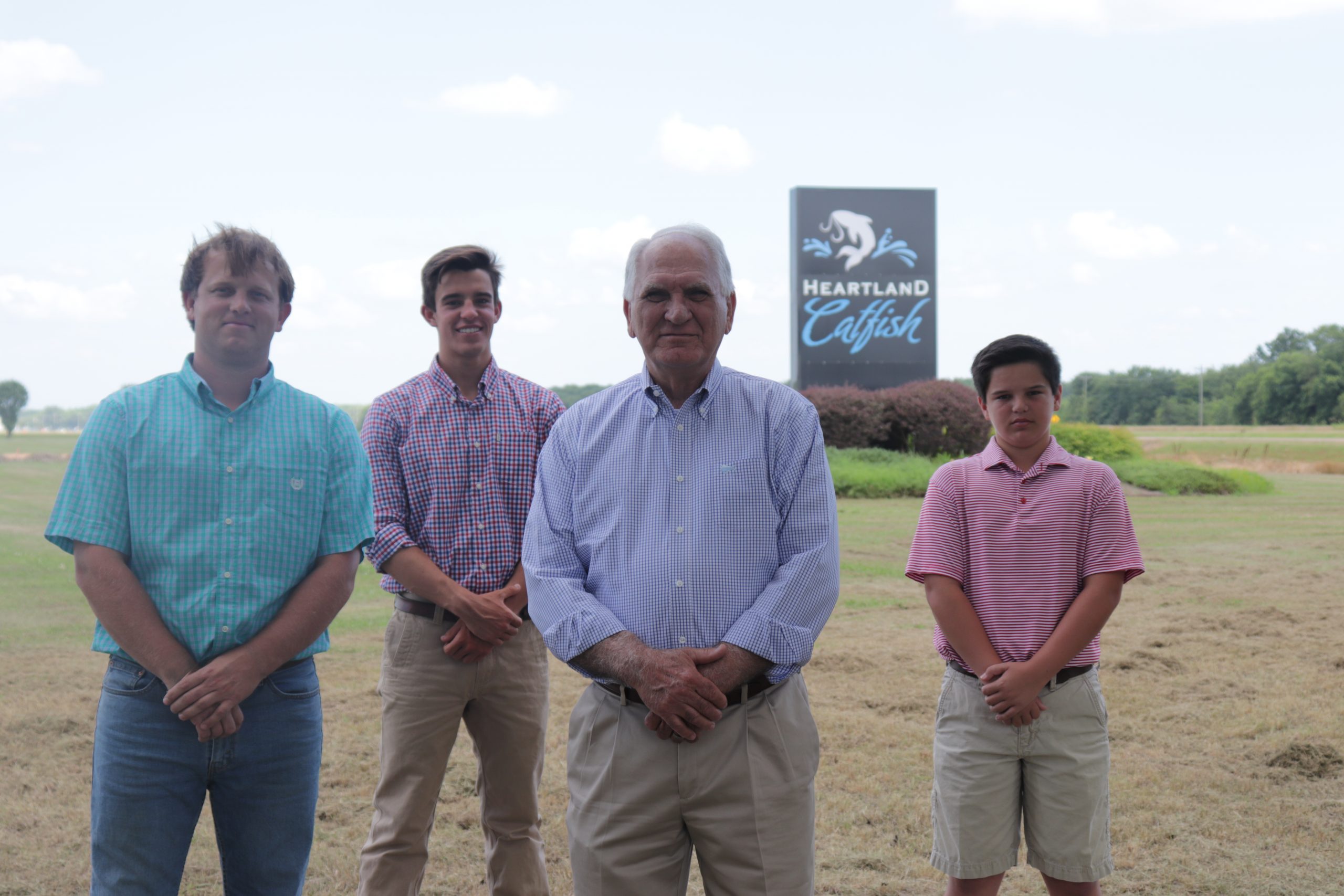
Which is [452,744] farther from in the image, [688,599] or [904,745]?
[904,745]

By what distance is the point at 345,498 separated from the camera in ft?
8.48

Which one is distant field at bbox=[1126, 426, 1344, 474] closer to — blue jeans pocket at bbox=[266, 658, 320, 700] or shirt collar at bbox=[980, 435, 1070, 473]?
shirt collar at bbox=[980, 435, 1070, 473]

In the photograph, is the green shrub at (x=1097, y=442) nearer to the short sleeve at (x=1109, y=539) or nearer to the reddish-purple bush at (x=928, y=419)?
the reddish-purple bush at (x=928, y=419)

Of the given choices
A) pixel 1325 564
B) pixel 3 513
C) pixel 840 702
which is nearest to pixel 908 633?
pixel 840 702

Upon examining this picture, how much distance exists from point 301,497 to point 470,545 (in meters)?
0.78

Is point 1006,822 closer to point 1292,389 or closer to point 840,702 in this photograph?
point 840,702

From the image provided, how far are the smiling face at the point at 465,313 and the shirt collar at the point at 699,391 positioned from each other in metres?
1.02

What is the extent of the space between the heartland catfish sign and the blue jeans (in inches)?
757

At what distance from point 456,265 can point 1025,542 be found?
194 cm

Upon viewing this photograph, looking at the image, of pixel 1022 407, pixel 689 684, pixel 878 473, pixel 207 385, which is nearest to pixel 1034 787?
pixel 1022 407

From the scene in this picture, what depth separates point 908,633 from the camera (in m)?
7.71

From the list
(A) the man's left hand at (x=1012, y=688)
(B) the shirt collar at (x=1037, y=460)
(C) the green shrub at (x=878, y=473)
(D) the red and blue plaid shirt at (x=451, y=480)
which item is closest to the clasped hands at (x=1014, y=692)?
(A) the man's left hand at (x=1012, y=688)

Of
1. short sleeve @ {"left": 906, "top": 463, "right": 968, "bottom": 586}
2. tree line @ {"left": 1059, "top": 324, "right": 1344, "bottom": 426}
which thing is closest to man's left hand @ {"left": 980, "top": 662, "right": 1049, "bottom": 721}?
short sleeve @ {"left": 906, "top": 463, "right": 968, "bottom": 586}

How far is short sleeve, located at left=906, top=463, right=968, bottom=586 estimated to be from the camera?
2.87m
